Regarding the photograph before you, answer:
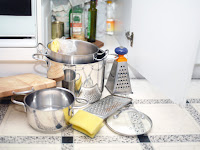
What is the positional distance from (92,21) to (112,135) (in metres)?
0.74

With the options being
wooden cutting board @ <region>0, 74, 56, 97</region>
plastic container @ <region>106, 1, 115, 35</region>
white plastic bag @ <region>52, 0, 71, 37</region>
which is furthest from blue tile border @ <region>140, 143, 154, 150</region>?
plastic container @ <region>106, 1, 115, 35</region>

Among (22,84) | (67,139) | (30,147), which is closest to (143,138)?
(67,139)

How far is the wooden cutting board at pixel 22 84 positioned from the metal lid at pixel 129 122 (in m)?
0.27

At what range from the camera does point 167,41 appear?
3.13ft

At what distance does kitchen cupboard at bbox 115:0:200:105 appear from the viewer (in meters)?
0.83

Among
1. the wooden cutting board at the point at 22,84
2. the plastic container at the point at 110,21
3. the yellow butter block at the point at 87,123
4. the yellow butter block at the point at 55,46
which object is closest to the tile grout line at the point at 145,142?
the yellow butter block at the point at 87,123

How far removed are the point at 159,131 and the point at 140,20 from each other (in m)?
0.52

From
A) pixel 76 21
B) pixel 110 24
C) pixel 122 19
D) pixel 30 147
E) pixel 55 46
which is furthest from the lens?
pixel 110 24

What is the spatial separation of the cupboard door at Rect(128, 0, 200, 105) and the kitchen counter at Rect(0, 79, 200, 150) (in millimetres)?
88

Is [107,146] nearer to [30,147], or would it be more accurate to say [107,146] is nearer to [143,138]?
[143,138]

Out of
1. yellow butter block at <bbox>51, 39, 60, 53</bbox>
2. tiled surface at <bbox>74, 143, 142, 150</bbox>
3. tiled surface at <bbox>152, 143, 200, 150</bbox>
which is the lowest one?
tiled surface at <bbox>74, 143, 142, 150</bbox>

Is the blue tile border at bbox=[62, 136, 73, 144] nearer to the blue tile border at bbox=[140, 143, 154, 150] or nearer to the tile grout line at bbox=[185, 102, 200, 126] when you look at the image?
the blue tile border at bbox=[140, 143, 154, 150]

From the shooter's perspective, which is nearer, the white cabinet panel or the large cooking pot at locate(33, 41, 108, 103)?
the large cooking pot at locate(33, 41, 108, 103)

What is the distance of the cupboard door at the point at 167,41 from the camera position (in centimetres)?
83
